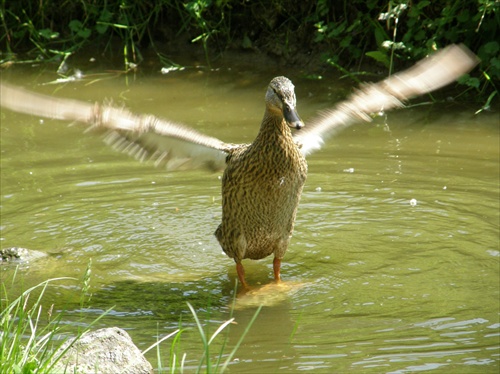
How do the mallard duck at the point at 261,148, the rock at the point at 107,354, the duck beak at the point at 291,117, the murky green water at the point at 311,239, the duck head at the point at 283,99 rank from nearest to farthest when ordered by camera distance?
the rock at the point at 107,354
the murky green water at the point at 311,239
the duck beak at the point at 291,117
the duck head at the point at 283,99
the mallard duck at the point at 261,148

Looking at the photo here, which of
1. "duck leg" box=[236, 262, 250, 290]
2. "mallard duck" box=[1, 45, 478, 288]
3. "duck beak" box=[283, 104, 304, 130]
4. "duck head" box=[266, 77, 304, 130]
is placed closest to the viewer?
"duck beak" box=[283, 104, 304, 130]

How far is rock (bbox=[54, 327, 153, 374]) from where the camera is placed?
312 centimetres

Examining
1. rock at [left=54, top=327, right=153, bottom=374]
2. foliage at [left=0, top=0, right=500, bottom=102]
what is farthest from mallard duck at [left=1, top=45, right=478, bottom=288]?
foliage at [left=0, top=0, right=500, bottom=102]

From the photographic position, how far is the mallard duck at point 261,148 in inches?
182

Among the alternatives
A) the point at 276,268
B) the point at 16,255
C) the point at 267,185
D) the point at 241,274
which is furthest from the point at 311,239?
the point at 16,255

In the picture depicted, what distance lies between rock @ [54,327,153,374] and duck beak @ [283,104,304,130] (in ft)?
4.59

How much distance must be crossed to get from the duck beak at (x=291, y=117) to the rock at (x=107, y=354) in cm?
140

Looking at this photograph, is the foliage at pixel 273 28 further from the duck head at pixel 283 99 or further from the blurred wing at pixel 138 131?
the duck head at pixel 283 99

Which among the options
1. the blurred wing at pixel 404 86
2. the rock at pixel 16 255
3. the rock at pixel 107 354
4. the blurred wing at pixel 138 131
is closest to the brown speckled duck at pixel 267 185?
the blurred wing at pixel 138 131

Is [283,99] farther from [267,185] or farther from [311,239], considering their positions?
[311,239]

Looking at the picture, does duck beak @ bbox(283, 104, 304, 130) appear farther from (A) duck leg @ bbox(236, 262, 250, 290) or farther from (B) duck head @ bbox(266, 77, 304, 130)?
(A) duck leg @ bbox(236, 262, 250, 290)

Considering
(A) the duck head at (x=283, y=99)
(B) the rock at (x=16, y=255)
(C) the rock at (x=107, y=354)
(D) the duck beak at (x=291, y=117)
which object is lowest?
(B) the rock at (x=16, y=255)

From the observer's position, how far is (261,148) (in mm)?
4633

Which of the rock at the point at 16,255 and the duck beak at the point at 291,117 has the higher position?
the duck beak at the point at 291,117
